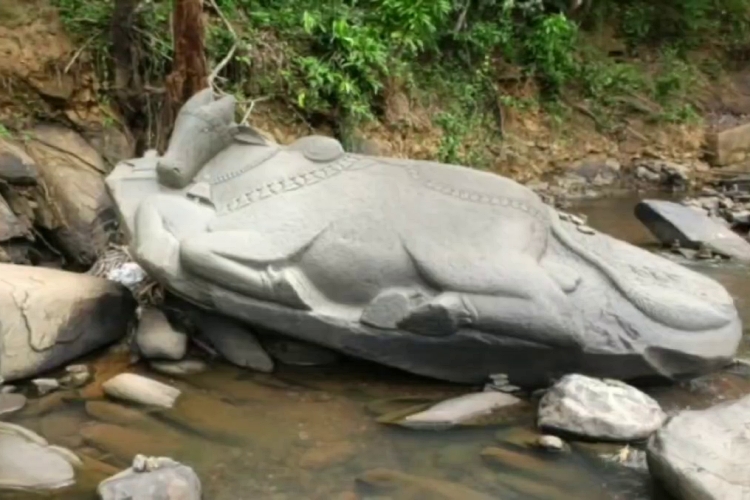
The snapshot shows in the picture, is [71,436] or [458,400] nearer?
[71,436]

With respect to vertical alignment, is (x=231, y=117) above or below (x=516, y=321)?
above

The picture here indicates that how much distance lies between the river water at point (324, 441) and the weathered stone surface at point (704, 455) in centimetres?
18

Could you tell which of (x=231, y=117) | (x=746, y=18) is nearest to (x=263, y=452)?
(x=231, y=117)

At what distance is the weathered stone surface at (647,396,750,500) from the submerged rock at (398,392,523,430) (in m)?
0.75

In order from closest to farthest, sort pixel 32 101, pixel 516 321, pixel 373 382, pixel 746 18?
pixel 516 321, pixel 373 382, pixel 32 101, pixel 746 18

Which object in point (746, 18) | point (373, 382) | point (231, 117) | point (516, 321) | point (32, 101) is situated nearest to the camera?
point (516, 321)

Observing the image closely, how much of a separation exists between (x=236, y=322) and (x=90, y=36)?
279 cm

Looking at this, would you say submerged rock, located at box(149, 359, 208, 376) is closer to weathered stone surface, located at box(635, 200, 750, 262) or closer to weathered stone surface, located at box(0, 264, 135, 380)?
weathered stone surface, located at box(0, 264, 135, 380)

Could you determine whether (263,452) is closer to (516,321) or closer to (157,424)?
(157,424)

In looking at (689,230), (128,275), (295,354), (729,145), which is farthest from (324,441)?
(729,145)

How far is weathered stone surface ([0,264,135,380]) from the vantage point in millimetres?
3855

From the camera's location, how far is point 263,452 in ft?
11.1

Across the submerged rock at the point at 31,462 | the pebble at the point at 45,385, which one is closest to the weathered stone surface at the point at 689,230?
the pebble at the point at 45,385

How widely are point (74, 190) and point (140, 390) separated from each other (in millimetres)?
2051
